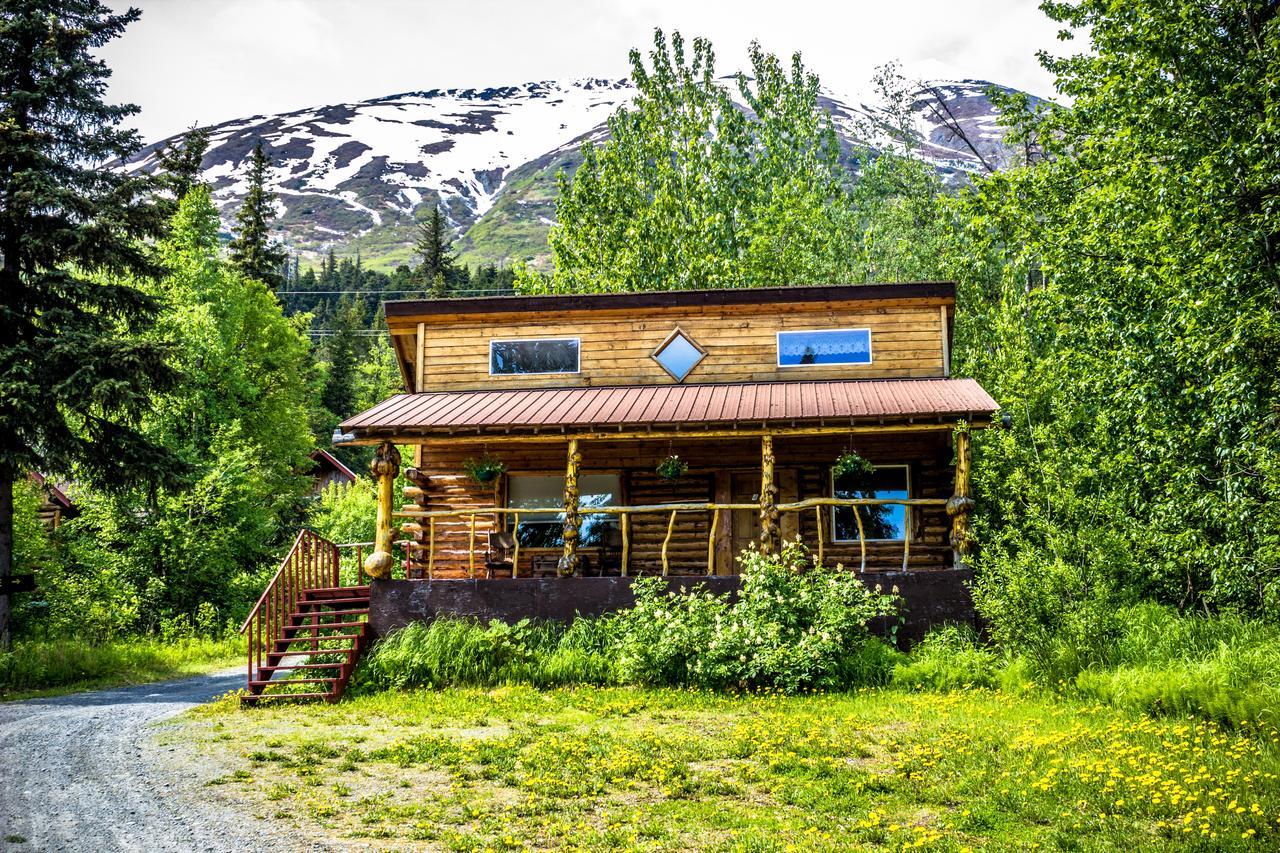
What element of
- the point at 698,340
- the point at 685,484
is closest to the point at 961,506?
the point at 685,484

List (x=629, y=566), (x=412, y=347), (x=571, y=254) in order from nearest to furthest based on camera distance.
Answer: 1. (x=629, y=566)
2. (x=412, y=347)
3. (x=571, y=254)

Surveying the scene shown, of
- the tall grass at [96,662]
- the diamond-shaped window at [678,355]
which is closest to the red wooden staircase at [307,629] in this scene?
the tall grass at [96,662]

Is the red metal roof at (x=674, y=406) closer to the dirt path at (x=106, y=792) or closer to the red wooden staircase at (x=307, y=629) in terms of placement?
the red wooden staircase at (x=307, y=629)

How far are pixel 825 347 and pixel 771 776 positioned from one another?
1177 cm

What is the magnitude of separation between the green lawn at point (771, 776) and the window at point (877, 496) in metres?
6.30

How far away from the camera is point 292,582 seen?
→ 53.3 feet

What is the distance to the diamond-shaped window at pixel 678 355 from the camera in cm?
1953

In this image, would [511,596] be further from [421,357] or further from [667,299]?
[667,299]

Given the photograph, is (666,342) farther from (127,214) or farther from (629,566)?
(127,214)

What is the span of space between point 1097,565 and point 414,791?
869 centimetres

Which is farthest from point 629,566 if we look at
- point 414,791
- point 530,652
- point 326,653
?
point 414,791

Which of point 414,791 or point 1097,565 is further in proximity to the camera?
point 1097,565

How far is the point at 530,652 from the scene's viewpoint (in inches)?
575

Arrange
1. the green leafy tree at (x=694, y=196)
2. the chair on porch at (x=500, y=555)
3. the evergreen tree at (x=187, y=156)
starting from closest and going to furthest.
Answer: the chair on porch at (x=500, y=555)
the green leafy tree at (x=694, y=196)
the evergreen tree at (x=187, y=156)
